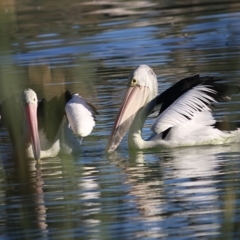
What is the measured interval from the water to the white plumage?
22 centimetres

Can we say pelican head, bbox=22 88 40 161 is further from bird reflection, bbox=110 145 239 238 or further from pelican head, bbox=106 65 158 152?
pelican head, bbox=106 65 158 152

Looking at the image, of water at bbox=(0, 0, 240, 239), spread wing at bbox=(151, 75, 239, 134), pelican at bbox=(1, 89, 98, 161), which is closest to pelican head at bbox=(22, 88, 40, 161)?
pelican at bbox=(1, 89, 98, 161)

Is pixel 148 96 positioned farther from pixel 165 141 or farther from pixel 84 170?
pixel 84 170

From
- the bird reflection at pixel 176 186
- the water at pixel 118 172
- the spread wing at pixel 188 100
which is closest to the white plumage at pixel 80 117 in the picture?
the water at pixel 118 172

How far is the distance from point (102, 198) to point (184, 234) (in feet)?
3.81

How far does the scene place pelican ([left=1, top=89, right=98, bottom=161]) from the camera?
7896 millimetres

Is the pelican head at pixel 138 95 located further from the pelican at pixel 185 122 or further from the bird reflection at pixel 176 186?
the bird reflection at pixel 176 186

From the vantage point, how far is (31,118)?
8.09 meters

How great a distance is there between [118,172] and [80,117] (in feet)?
2.55

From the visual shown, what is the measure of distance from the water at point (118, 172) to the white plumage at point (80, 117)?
221 millimetres

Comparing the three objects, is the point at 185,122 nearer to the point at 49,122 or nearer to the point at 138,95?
the point at 138,95

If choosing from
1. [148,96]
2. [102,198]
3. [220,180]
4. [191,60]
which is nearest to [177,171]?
[220,180]

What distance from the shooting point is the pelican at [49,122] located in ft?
25.9

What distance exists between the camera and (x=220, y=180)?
673 cm
